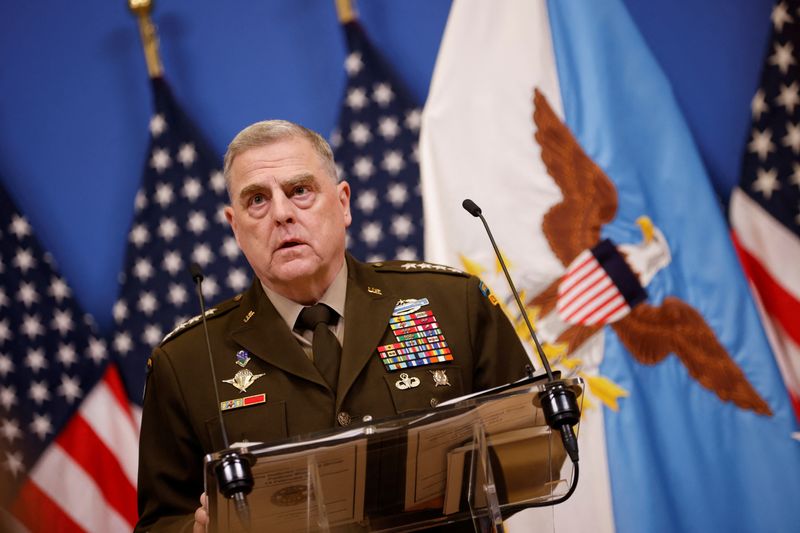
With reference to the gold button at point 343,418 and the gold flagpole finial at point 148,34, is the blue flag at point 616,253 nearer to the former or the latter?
the gold flagpole finial at point 148,34

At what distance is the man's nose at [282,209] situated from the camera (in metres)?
2.21

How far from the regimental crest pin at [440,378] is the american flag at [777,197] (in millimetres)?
1569

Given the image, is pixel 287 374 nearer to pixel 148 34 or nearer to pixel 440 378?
pixel 440 378

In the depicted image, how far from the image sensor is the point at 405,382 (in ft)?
6.98

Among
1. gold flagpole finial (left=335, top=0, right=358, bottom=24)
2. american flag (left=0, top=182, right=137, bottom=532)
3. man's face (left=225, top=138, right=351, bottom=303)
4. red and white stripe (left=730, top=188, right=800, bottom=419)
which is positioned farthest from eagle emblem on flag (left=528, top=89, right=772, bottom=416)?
american flag (left=0, top=182, right=137, bottom=532)

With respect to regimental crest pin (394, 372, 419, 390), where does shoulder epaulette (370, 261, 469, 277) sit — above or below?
above

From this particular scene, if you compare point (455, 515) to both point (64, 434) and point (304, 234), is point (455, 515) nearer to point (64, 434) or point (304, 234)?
point (304, 234)

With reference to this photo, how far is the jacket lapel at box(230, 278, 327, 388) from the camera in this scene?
212 cm

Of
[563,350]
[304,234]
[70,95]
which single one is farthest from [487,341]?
[70,95]

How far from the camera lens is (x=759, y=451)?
308cm

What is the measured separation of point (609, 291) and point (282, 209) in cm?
147

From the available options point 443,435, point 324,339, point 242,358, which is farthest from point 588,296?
point 443,435

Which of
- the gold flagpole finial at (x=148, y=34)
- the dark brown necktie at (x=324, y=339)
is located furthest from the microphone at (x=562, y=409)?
the gold flagpole finial at (x=148, y=34)

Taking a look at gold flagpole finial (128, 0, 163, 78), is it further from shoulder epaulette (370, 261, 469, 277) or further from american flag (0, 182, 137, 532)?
shoulder epaulette (370, 261, 469, 277)
